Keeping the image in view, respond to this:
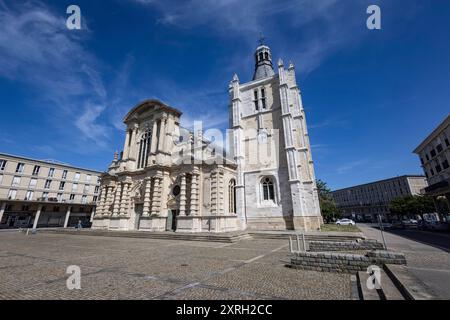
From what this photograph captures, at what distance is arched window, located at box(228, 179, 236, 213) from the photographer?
928 inches

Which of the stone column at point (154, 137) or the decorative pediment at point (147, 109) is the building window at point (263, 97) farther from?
the stone column at point (154, 137)

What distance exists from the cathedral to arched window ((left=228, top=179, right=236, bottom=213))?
12 centimetres

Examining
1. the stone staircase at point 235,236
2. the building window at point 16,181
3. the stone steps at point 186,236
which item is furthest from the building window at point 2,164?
the stone staircase at point 235,236

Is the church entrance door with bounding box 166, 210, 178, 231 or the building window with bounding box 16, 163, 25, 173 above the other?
the building window with bounding box 16, 163, 25, 173

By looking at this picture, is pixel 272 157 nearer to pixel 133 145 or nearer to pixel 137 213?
pixel 137 213

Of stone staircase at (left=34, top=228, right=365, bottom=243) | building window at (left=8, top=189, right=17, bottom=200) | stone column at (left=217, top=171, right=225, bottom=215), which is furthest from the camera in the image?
building window at (left=8, top=189, right=17, bottom=200)

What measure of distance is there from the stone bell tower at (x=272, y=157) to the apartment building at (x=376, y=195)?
195ft

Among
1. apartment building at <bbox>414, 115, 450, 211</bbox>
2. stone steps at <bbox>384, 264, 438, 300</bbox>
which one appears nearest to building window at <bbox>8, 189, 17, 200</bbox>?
stone steps at <bbox>384, 264, 438, 300</bbox>

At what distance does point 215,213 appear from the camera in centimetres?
1969

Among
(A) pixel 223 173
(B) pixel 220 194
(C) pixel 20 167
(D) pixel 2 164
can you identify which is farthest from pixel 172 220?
(D) pixel 2 164

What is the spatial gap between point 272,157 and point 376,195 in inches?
2945

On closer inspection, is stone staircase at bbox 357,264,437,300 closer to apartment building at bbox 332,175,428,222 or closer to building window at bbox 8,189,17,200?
building window at bbox 8,189,17,200
